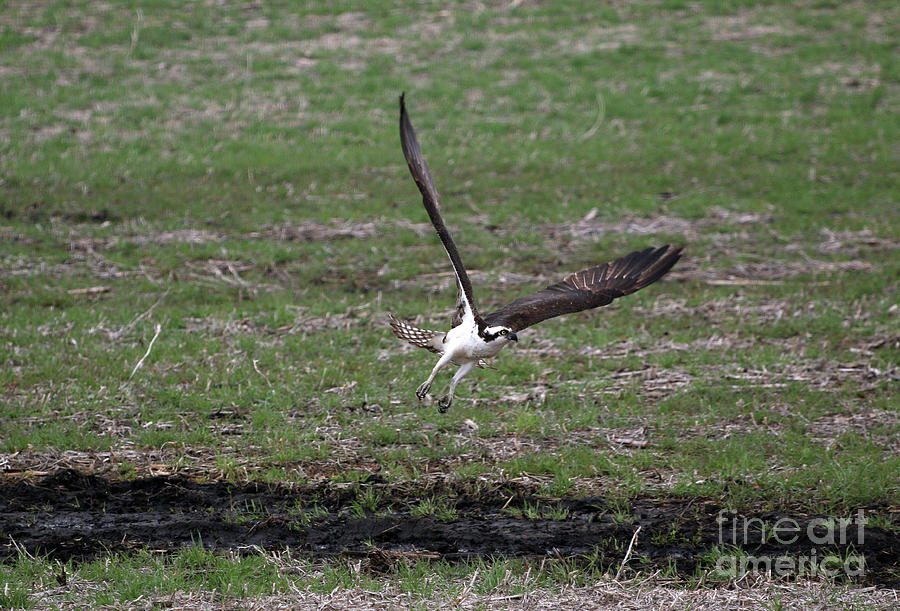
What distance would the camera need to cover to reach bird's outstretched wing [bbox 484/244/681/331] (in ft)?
25.3

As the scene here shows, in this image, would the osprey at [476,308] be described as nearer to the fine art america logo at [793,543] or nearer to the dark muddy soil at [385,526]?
the dark muddy soil at [385,526]

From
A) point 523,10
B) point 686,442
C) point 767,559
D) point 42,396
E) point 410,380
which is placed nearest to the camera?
point 767,559

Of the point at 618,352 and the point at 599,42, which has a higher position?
the point at 599,42

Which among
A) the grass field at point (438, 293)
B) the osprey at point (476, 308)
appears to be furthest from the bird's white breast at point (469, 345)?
the grass field at point (438, 293)

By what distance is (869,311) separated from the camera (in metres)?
10.8

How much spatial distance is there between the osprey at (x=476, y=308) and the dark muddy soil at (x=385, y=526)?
1088 millimetres

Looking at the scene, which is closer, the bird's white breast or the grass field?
the grass field

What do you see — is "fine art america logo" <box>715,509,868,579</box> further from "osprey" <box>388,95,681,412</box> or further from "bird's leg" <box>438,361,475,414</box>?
"bird's leg" <box>438,361,475,414</box>

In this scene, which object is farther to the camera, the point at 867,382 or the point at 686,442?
the point at 867,382

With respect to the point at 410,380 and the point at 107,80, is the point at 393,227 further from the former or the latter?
the point at 107,80

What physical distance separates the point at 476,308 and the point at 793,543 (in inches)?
115

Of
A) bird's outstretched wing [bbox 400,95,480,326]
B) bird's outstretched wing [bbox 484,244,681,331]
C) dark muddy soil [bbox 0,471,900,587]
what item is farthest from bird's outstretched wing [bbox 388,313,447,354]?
dark muddy soil [bbox 0,471,900,587]

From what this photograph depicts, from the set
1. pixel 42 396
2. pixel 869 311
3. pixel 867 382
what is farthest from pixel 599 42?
pixel 42 396

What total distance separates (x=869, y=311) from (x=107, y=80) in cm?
1527
